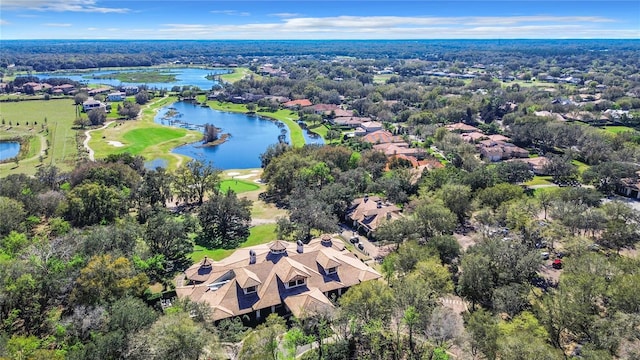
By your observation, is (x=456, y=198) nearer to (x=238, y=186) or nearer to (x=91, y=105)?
(x=238, y=186)

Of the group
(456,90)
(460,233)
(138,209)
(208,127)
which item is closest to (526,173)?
(460,233)

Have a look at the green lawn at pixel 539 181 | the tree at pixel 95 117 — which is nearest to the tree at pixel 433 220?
the green lawn at pixel 539 181

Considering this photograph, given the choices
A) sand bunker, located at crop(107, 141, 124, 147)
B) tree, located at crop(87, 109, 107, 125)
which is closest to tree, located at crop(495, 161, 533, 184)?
sand bunker, located at crop(107, 141, 124, 147)

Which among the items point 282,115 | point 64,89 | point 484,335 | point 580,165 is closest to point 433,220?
point 484,335

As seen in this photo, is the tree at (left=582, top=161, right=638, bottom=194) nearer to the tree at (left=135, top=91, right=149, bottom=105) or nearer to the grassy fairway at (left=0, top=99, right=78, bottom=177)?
the grassy fairway at (left=0, top=99, right=78, bottom=177)

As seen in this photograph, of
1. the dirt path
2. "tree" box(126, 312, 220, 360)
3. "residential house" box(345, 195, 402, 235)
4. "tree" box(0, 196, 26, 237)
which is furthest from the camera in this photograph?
the dirt path

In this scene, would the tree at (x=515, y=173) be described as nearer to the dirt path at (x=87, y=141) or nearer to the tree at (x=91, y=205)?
the tree at (x=91, y=205)
